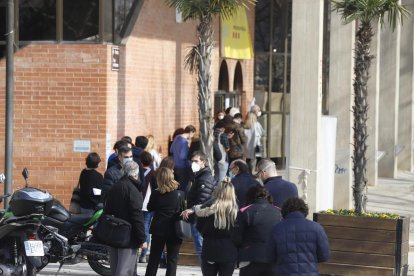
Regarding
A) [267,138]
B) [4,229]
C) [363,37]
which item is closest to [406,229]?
[363,37]

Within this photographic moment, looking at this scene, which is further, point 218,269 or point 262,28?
point 262,28

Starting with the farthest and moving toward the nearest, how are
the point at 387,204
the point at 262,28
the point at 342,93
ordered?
the point at 262,28
the point at 387,204
the point at 342,93

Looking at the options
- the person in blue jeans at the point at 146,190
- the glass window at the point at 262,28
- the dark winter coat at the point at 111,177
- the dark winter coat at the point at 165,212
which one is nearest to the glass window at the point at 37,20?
the person in blue jeans at the point at 146,190

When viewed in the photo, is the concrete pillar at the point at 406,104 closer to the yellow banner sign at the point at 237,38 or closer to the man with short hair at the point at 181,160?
the yellow banner sign at the point at 237,38

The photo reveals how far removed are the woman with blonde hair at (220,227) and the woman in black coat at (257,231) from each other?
0.19m

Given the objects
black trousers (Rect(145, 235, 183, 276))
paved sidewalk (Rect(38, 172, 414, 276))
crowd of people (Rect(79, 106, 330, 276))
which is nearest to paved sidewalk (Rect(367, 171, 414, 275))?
paved sidewalk (Rect(38, 172, 414, 276))

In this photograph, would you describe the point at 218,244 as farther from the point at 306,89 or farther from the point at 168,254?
the point at 306,89

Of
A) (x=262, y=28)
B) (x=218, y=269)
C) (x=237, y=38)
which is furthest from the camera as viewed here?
(x=262, y=28)

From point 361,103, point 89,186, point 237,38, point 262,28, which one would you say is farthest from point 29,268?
point 262,28

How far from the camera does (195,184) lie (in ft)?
43.6

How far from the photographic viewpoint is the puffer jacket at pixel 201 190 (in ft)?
43.3

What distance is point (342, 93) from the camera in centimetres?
2033

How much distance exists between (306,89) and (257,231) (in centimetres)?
461

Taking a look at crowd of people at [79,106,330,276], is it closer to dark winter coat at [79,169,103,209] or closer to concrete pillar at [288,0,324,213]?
dark winter coat at [79,169,103,209]
